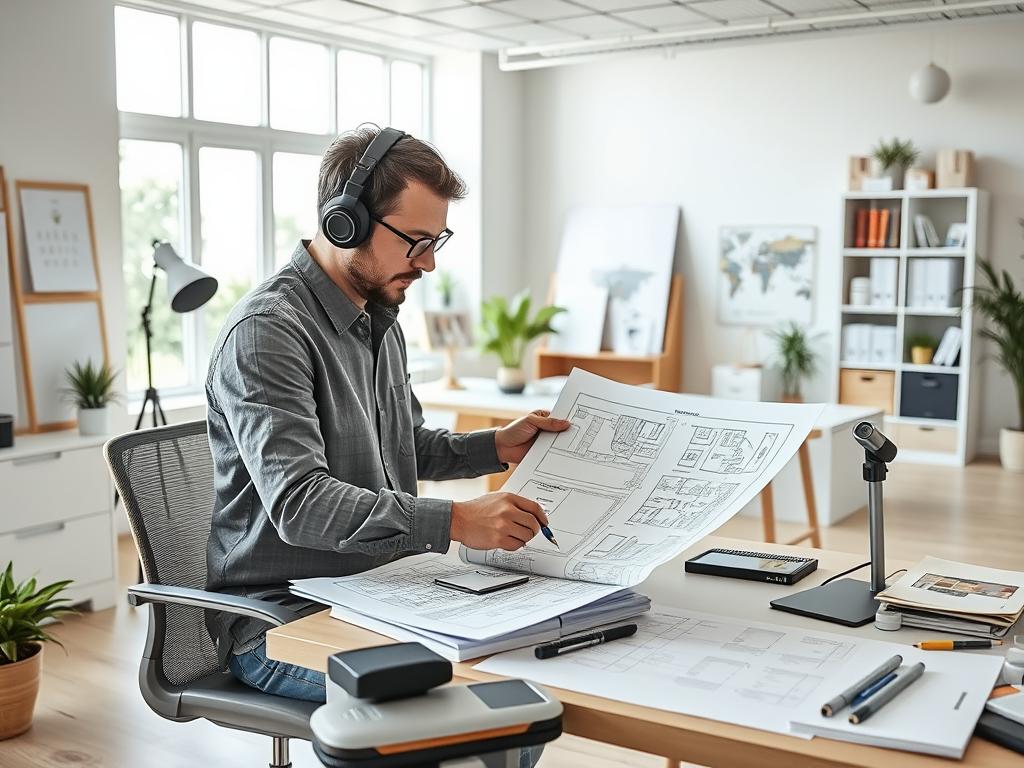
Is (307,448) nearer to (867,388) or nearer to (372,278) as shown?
(372,278)

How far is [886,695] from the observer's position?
1.04m

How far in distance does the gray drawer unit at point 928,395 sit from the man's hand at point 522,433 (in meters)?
5.44

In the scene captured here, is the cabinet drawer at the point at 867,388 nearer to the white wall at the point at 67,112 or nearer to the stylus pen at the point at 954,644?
the white wall at the point at 67,112

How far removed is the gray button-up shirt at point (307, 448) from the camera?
1451 millimetres

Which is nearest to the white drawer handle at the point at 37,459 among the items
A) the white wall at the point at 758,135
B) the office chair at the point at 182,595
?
the office chair at the point at 182,595

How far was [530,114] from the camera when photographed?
317 inches

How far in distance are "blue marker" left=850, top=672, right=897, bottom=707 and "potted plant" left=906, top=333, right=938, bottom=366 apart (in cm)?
605

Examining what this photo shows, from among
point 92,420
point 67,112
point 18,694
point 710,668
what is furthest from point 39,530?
point 710,668

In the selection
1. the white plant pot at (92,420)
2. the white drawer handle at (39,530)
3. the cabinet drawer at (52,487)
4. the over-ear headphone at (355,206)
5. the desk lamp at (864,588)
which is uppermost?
the over-ear headphone at (355,206)

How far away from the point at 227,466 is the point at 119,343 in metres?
3.49

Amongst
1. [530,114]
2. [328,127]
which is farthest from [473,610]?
[530,114]

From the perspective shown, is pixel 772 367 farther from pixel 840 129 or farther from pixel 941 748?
pixel 941 748

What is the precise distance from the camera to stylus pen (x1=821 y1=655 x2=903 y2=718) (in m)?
1.00

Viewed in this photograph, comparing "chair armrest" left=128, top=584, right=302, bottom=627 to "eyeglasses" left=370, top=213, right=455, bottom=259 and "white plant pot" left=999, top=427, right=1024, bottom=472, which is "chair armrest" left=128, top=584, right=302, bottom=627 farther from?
"white plant pot" left=999, top=427, right=1024, bottom=472
